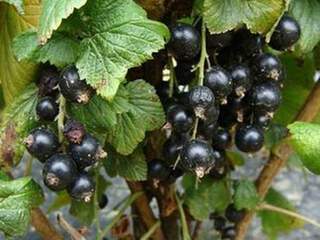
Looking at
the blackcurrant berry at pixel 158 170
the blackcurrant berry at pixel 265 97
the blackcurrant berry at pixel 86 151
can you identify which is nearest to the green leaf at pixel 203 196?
the blackcurrant berry at pixel 158 170

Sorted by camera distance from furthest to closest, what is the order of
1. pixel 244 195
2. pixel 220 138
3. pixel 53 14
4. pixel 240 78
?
pixel 244 195 < pixel 220 138 < pixel 240 78 < pixel 53 14

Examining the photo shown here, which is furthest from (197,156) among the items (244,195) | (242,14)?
(244,195)

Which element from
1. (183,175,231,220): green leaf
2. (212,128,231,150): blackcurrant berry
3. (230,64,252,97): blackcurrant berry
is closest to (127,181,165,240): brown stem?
(183,175,231,220): green leaf

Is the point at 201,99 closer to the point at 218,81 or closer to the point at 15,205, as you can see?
Result: the point at 218,81

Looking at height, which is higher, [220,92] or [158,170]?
[220,92]

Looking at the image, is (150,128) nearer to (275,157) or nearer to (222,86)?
(222,86)

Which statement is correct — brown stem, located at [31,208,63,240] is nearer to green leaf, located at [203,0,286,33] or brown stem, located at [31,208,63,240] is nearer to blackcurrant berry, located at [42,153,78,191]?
blackcurrant berry, located at [42,153,78,191]

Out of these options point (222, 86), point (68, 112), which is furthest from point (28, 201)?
point (222, 86)
